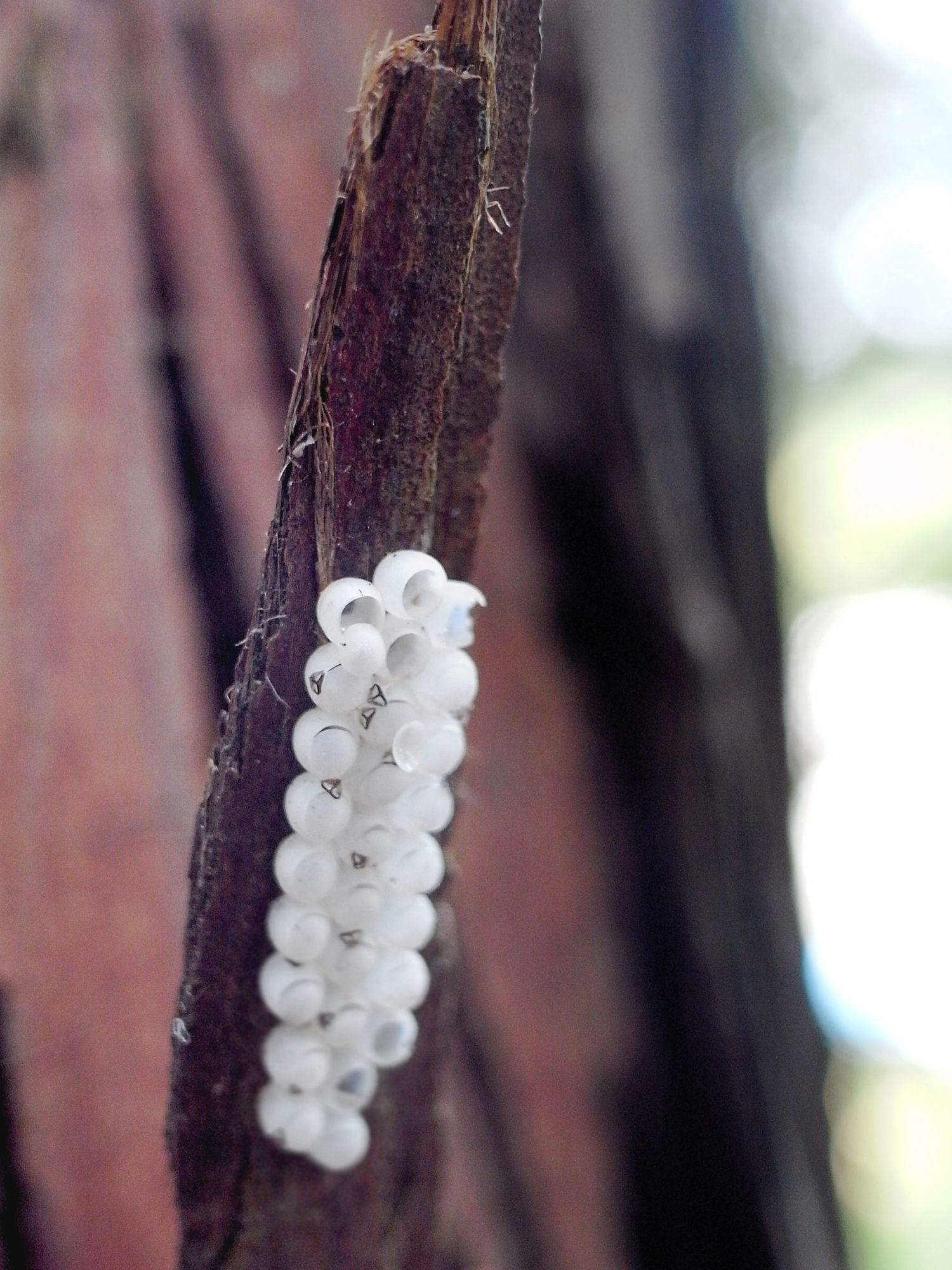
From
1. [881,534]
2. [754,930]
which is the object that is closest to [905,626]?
[881,534]

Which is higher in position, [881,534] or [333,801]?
[881,534]

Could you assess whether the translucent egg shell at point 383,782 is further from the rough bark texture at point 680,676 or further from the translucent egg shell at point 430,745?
the rough bark texture at point 680,676

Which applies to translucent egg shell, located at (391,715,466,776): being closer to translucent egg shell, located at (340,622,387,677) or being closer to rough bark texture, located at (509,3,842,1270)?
translucent egg shell, located at (340,622,387,677)

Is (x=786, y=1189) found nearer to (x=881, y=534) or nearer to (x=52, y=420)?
(x=52, y=420)

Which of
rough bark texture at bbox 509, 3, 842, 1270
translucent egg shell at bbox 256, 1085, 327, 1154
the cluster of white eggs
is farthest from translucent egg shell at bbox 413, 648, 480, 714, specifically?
rough bark texture at bbox 509, 3, 842, 1270

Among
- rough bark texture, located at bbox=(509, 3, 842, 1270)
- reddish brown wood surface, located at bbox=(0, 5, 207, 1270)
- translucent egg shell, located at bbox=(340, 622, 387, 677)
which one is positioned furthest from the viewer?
rough bark texture, located at bbox=(509, 3, 842, 1270)

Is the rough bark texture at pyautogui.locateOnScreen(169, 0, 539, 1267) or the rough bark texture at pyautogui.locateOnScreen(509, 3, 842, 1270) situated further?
the rough bark texture at pyautogui.locateOnScreen(509, 3, 842, 1270)

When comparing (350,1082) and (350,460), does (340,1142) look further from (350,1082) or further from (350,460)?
(350,460)

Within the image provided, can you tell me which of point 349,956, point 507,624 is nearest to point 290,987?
point 349,956

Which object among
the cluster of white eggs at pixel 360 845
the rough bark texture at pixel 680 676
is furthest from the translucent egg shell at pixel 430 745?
the rough bark texture at pixel 680 676
